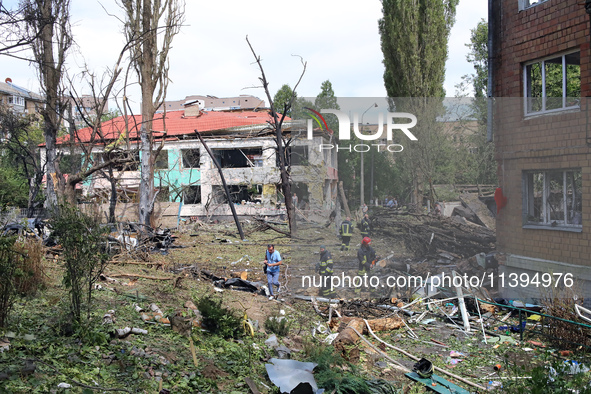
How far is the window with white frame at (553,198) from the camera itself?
8.51m

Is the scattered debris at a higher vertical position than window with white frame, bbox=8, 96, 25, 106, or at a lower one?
lower

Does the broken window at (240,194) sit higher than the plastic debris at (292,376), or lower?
higher

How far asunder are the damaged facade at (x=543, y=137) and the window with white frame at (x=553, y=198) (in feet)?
0.06

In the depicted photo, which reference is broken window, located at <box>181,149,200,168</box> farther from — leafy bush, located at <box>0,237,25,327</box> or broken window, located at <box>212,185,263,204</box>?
leafy bush, located at <box>0,237,25,327</box>

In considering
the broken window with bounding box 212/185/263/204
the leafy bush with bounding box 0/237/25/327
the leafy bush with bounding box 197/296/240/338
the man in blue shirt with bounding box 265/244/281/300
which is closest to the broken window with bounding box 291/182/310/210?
the man in blue shirt with bounding box 265/244/281/300

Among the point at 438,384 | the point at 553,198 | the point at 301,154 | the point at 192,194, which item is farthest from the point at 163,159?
the point at 438,384

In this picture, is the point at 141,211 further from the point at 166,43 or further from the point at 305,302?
the point at 305,302

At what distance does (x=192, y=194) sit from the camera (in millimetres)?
30109

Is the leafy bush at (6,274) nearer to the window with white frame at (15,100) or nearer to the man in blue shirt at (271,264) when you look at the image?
the man in blue shirt at (271,264)

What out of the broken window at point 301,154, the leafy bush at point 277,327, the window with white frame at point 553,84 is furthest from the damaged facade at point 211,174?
the leafy bush at point 277,327

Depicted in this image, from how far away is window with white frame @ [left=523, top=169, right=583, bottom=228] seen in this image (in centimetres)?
851

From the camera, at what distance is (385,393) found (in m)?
4.98

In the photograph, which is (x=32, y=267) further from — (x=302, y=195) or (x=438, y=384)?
(x=438, y=384)

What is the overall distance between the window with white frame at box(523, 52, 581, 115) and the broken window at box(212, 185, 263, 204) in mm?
19987
